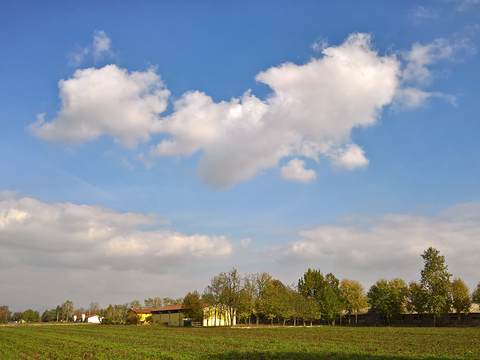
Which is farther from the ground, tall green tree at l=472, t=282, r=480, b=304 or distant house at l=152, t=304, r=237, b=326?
tall green tree at l=472, t=282, r=480, b=304

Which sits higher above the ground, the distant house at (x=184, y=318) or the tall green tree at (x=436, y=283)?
the tall green tree at (x=436, y=283)

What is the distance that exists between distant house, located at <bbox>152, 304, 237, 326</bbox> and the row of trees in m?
0.68

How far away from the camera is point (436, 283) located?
8306 centimetres

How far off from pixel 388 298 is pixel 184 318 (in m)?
58.3

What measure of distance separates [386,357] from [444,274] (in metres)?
71.7

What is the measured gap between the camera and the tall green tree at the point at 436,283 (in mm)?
81125

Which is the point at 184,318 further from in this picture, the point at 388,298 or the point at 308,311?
the point at 388,298

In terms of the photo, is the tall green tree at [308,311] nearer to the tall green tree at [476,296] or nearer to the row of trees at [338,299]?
the row of trees at [338,299]

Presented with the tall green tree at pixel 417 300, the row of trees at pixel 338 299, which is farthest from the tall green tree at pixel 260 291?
the tall green tree at pixel 417 300

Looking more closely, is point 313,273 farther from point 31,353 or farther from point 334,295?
point 31,353

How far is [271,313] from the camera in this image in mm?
89625

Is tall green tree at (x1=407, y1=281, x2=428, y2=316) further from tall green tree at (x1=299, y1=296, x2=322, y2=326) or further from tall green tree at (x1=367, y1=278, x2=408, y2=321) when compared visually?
tall green tree at (x1=299, y1=296, x2=322, y2=326)

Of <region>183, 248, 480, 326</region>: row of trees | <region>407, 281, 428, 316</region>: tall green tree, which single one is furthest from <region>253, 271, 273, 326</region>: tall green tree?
<region>407, 281, 428, 316</region>: tall green tree

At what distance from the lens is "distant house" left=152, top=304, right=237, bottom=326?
92.9m
